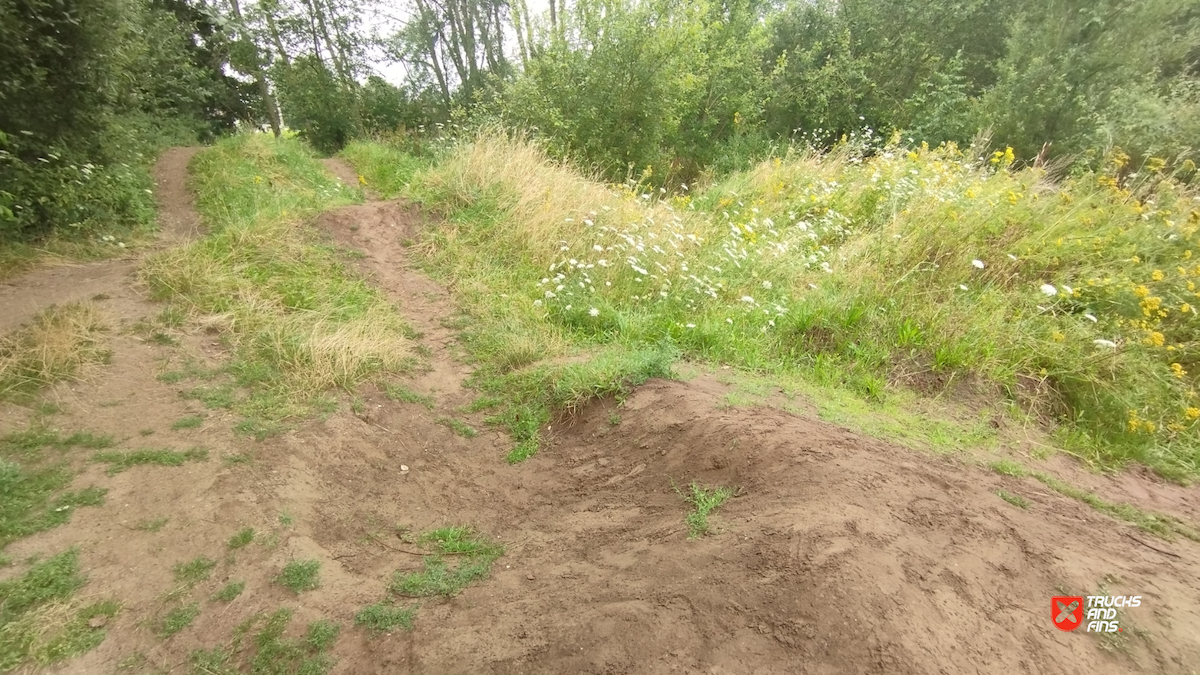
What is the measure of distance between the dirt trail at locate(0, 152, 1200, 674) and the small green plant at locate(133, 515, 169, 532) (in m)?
0.05

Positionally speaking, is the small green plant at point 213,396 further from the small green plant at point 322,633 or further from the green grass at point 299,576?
the small green plant at point 322,633

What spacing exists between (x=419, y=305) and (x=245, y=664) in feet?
12.7

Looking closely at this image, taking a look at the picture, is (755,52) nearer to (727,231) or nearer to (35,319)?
(727,231)

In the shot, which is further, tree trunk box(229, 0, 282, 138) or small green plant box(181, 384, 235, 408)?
tree trunk box(229, 0, 282, 138)

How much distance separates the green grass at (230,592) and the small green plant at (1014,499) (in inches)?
150

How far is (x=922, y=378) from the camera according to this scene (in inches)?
162

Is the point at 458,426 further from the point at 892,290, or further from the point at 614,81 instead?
the point at 614,81

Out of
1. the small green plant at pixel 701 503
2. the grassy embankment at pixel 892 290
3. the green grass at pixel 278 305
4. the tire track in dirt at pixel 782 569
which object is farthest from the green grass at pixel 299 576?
the small green plant at pixel 701 503

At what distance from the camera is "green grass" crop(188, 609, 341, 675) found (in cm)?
220

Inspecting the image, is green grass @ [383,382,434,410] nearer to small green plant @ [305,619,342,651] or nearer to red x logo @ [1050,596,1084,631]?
small green plant @ [305,619,342,651]

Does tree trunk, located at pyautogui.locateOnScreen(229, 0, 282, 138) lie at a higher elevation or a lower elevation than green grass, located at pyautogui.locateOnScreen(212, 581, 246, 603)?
higher

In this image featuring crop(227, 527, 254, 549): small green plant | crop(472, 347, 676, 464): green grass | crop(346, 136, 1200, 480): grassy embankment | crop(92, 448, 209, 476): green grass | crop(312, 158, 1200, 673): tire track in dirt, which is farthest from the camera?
crop(472, 347, 676, 464): green grass

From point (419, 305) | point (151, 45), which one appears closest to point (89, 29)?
point (151, 45)

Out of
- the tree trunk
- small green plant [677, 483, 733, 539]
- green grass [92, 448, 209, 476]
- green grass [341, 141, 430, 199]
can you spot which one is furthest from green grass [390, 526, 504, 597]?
the tree trunk
